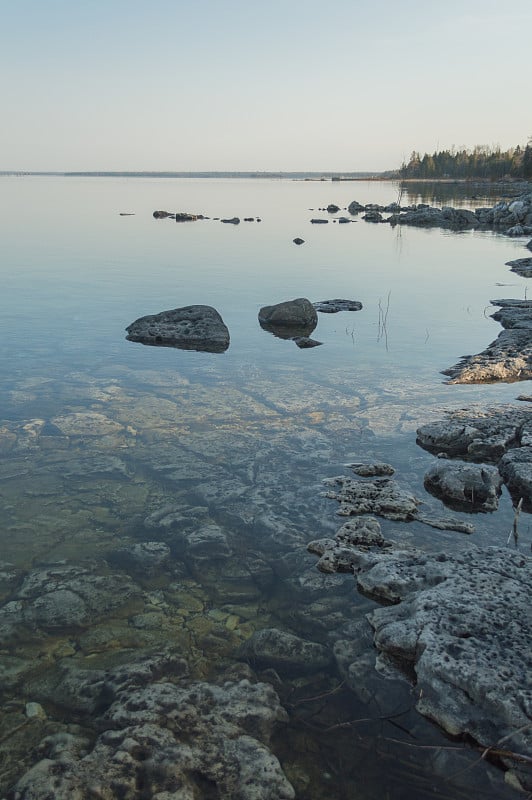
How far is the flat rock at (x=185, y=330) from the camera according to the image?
1567 cm

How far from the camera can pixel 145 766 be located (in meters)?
3.91

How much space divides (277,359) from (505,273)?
17764 mm

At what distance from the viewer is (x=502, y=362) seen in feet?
41.9

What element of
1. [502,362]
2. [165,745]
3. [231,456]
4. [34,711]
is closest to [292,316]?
[502,362]

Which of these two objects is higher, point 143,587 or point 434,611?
point 434,611

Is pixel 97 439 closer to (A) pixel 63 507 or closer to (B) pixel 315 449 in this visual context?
(A) pixel 63 507

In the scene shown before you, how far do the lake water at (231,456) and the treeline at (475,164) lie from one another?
109 metres

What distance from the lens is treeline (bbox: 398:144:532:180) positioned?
122188 millimetres

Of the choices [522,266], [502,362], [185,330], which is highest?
[502,362]

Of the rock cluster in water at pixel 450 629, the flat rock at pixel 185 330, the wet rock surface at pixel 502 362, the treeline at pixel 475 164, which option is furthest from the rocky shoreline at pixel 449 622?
the treeline at pixel 475 164

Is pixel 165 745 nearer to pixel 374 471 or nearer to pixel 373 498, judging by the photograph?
pixel 373 498

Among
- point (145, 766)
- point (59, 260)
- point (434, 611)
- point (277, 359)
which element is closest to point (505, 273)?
point (277, 359)

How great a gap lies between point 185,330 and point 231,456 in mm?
7986

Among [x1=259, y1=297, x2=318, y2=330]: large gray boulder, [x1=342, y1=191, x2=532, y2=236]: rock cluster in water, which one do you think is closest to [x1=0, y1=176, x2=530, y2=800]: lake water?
[x1=259, y1=297, x2=318, y2=330]: large gray boulder
